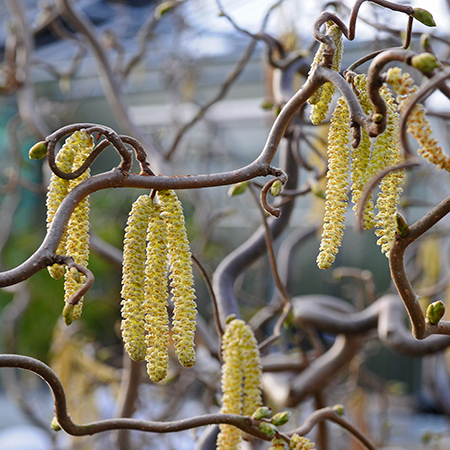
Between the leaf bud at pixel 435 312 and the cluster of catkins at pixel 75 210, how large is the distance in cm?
24

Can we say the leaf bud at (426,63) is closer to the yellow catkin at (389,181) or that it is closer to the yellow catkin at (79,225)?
the yellow catkin at (389,181)

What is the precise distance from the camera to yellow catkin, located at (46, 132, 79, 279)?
313mm

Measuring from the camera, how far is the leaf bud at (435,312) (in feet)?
1.19

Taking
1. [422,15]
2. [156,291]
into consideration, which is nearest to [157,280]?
[156,291]

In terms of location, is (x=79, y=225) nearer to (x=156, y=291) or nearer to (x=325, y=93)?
(x=156, y=291)

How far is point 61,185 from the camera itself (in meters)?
0.33

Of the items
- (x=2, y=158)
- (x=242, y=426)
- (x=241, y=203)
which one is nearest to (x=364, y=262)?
(x=241, y=203)

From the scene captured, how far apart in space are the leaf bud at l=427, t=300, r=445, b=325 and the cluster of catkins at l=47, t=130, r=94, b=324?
24cm

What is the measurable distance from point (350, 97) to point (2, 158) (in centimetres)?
429

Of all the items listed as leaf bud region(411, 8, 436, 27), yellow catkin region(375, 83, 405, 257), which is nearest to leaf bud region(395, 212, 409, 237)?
yellow catkin region(375, 83, 405, 257)

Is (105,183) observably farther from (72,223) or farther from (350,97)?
(350,97)

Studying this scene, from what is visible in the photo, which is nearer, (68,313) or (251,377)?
(68,313)

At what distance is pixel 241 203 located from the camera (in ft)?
11.2

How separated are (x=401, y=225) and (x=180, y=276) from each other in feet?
0.47
